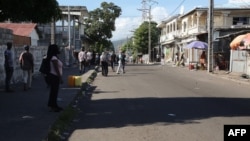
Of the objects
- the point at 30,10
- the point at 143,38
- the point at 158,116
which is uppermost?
the point at 143,38

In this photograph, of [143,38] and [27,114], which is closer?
[27,114]

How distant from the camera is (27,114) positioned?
12.6m

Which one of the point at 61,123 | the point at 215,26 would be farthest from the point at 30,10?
the point at 215,26

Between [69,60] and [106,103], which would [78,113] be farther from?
[69,60]

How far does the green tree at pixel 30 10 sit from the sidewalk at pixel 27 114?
2.53m

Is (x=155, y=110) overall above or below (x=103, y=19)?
below

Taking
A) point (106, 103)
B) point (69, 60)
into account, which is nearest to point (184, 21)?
point (69, 60)

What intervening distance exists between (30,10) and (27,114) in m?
3.39

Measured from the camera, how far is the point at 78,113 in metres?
13.8

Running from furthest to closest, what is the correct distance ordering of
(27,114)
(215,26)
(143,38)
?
(143,38), (215,26), (27,114)

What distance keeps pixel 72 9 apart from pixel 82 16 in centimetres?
587

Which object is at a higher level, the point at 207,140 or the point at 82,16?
the point at 82,16

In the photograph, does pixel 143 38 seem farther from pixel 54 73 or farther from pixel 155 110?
pixel 54 73

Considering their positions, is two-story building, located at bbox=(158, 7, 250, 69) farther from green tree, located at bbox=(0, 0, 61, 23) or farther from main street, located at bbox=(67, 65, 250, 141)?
green tree, located at bbox=(0, 0, 61, 23)
